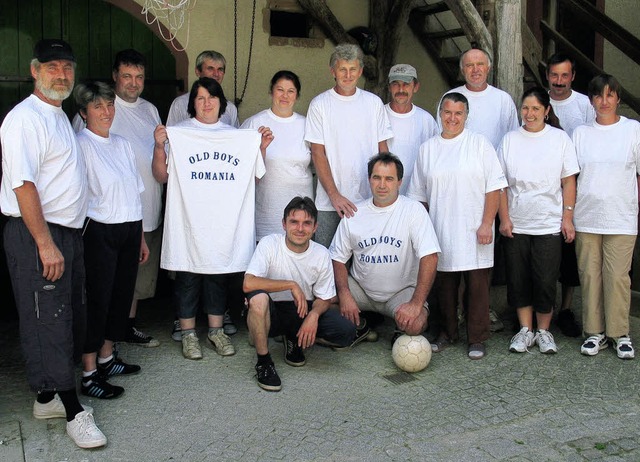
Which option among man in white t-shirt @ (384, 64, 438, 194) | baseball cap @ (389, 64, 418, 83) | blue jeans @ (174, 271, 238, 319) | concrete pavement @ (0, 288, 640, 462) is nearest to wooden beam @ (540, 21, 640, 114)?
man in white t-shirt @ (384, 64, 438, 194)

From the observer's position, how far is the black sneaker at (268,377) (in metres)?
4.95

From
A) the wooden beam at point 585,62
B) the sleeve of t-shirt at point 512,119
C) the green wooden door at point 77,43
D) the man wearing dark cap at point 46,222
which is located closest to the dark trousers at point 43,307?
the man wearing dark cap at point 46,222

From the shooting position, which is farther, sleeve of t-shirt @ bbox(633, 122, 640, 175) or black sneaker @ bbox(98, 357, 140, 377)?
sleeve of t-shirt @ bbox(633, 122, 640, 175)

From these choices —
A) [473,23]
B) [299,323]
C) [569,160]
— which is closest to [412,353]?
[299,323]

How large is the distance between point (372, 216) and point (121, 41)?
3062 millimetres

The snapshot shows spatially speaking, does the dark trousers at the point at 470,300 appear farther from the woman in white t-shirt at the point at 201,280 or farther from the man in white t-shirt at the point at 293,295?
the woman in white t-shirt at the point at 201,280

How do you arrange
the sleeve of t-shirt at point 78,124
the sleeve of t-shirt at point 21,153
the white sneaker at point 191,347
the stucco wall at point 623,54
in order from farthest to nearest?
the stucco wall at point 623,54 < the white sneaker at point 191,347 < the sleeve of t-shirt at point 78,124 < the sleeve of t-shirt at point 21,153

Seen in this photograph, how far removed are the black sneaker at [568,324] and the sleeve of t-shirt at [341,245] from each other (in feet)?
6.33

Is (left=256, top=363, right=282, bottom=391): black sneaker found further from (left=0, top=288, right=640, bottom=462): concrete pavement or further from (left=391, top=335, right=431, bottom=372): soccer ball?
(left=391, top=335, right=431, bottom=372): soccer ball

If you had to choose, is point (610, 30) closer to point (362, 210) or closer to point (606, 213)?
point (606, 213)

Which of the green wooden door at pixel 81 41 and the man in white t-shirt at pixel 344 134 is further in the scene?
the green wooden door at pixel 81 41

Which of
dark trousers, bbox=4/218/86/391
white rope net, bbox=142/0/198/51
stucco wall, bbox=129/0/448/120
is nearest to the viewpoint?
dark trousers, bbox=4/218/86/391

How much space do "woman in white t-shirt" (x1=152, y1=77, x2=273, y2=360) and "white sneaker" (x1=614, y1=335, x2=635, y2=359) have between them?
2844 mm

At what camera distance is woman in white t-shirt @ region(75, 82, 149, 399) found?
4.63m
